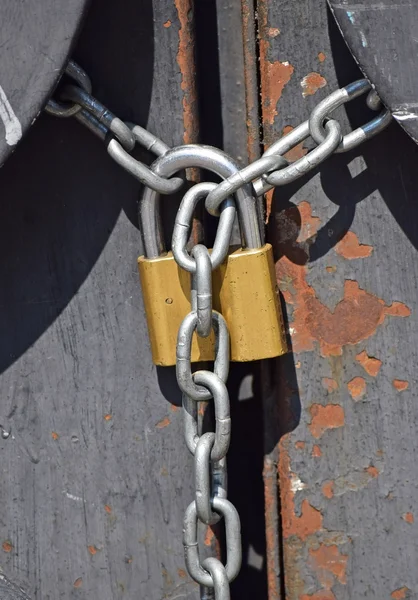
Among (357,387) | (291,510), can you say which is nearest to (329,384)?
(357,387)

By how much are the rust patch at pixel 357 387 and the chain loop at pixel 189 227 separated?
0.77 feet

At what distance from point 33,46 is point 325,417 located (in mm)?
498

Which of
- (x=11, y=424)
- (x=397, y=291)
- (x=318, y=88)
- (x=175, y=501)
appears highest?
(x=318, y=88)

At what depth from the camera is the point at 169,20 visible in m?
0.92

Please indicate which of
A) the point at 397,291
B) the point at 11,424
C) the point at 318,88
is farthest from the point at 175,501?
the point at 318,88

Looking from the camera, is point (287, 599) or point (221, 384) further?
point (287, 599)

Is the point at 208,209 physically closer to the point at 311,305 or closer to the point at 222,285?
the point at 222,285

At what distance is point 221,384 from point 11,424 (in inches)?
11.2

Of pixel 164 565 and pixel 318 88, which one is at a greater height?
pixel 318 88

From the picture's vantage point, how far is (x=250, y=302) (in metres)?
0.88

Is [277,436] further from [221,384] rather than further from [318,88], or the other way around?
[318,88]

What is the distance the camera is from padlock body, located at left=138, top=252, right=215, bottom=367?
2.94 ft

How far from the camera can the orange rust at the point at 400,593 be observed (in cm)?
99

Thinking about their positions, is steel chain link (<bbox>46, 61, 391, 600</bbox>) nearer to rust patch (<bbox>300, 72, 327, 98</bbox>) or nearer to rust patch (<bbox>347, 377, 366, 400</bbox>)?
rust patch (<bbox>300, 72, 327, 98</bbox>)
